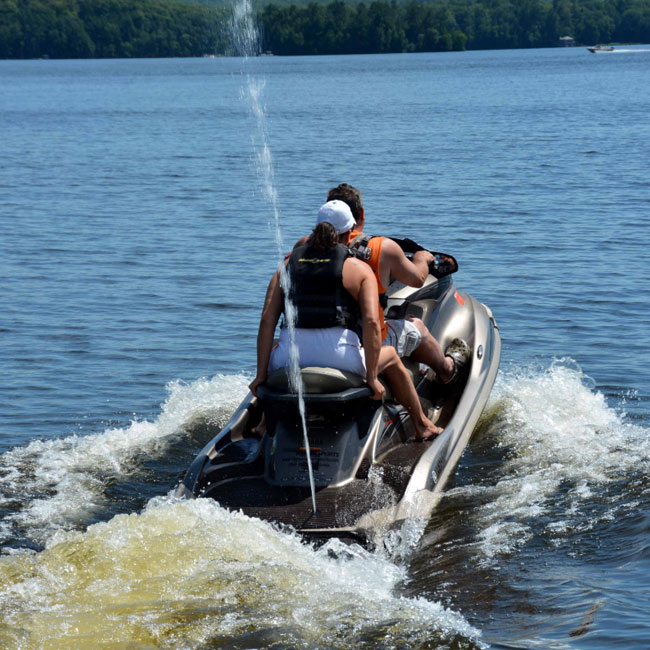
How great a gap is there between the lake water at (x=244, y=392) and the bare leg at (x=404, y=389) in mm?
455

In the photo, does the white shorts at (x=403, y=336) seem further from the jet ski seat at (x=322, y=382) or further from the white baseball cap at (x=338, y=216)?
the white baseball cap at (x=338, y=216)

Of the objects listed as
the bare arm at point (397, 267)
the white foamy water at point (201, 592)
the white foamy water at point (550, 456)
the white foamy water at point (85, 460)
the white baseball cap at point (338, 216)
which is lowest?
the white foamy water at point (550, 456)

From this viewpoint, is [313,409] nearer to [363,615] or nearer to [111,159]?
[363,615]

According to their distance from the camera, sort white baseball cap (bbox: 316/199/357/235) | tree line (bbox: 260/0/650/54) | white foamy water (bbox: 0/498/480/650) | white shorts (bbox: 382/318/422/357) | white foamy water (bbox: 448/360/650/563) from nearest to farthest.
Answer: white foamy water (bbox: 0/498/480/650)
white baseball cap (bbox: 316/199/357/235)
white foamy water (bbox: 448/360/650/563)
white shorts (bbox: 382/318/422/357)
tree line (bbox: 260/0/650/54)

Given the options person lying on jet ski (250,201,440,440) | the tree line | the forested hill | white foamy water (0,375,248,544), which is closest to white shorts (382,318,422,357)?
person lying on jet ski (250,201,440,440)

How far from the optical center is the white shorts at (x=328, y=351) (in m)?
6.62

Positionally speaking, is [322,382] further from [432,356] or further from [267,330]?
[432,356]

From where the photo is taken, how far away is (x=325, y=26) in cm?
13375

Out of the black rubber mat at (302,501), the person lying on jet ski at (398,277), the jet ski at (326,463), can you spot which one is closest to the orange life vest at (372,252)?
the person lying on jet ski at (398,277)

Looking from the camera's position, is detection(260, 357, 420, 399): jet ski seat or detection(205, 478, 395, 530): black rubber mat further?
detection(260, 357, 420, 399): jet ski seat

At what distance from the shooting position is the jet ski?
6363 mm

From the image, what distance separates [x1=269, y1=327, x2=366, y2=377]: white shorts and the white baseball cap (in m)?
0.61

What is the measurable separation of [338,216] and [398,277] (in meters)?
0.76

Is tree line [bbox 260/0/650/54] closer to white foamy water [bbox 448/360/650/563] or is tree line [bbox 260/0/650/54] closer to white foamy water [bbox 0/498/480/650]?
white foamy water [bbox 448/360/650/563]
